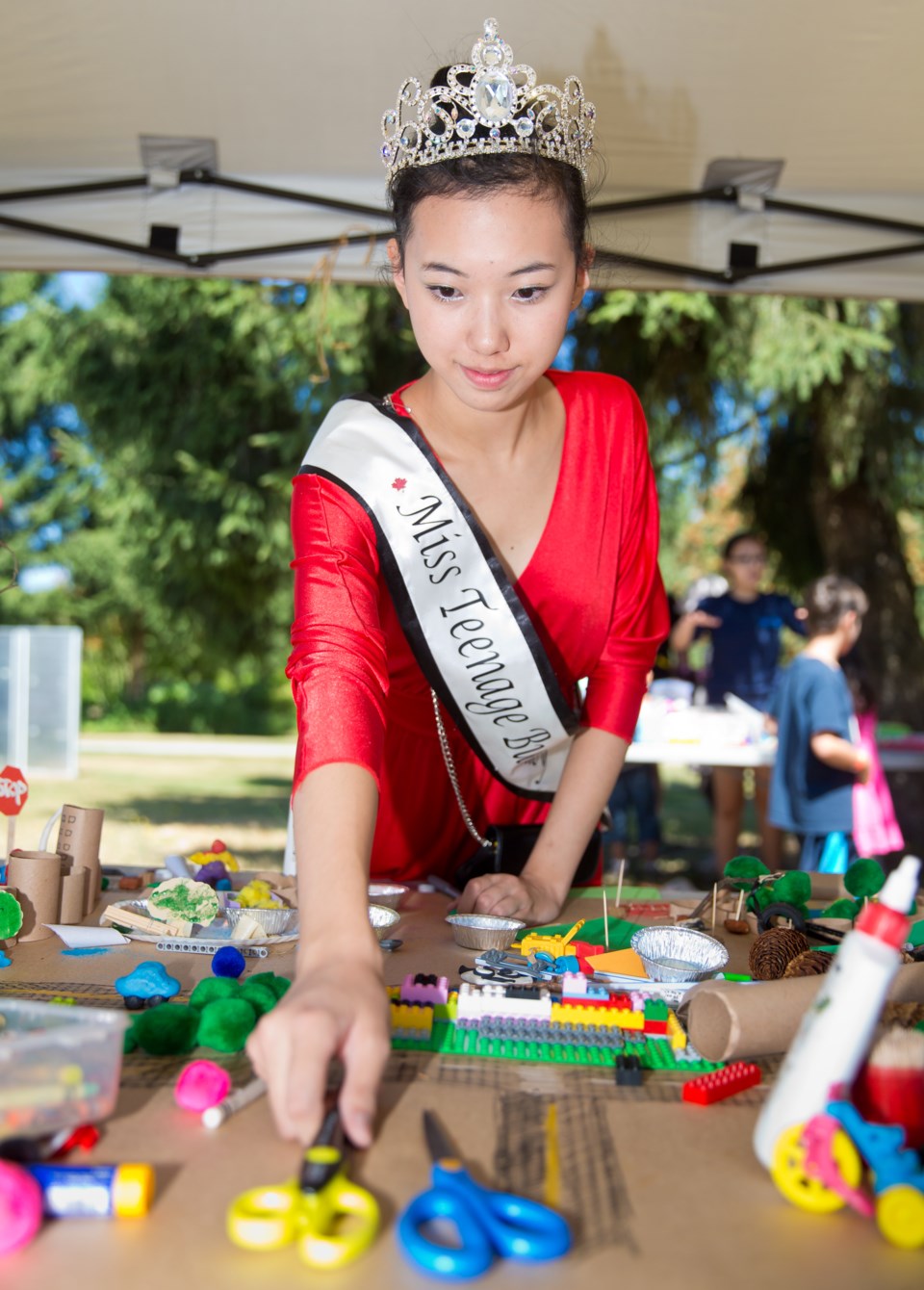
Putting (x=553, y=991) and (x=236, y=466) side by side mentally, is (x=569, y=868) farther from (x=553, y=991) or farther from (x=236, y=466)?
(x=236, y=466)

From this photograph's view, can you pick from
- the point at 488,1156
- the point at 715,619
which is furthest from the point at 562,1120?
the point at 715,619

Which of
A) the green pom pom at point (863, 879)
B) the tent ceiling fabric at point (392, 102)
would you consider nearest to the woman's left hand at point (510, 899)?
the green pom pom at point (863, 879)

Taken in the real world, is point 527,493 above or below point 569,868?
above

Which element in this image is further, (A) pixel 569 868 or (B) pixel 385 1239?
(A) pixel 569 868

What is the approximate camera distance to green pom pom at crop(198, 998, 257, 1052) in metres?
0.94

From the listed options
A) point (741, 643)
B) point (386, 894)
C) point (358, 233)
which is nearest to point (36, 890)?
point (386, 894)

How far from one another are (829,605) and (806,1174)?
4.18m

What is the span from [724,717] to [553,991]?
13.1 feet

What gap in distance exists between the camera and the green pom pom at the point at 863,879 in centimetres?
165

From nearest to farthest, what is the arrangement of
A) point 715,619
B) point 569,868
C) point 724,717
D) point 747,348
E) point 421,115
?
point 421,115 → point 569,868 → point 724,717 → point 715,619 → point 747,348

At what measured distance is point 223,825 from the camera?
8.12 metres

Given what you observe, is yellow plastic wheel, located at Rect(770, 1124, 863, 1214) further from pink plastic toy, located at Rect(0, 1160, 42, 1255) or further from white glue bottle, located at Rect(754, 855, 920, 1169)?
pink plastic toy, located at Rect(0, 1160, 42, 1255)

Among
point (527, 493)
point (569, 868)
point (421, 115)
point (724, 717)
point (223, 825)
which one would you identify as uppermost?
point (421, 115)

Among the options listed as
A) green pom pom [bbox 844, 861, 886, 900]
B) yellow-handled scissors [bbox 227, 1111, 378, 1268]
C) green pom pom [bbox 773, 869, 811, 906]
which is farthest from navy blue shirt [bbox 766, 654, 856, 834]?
yellow-handled scissors [bbox 227, 1111, 378, 1268]
